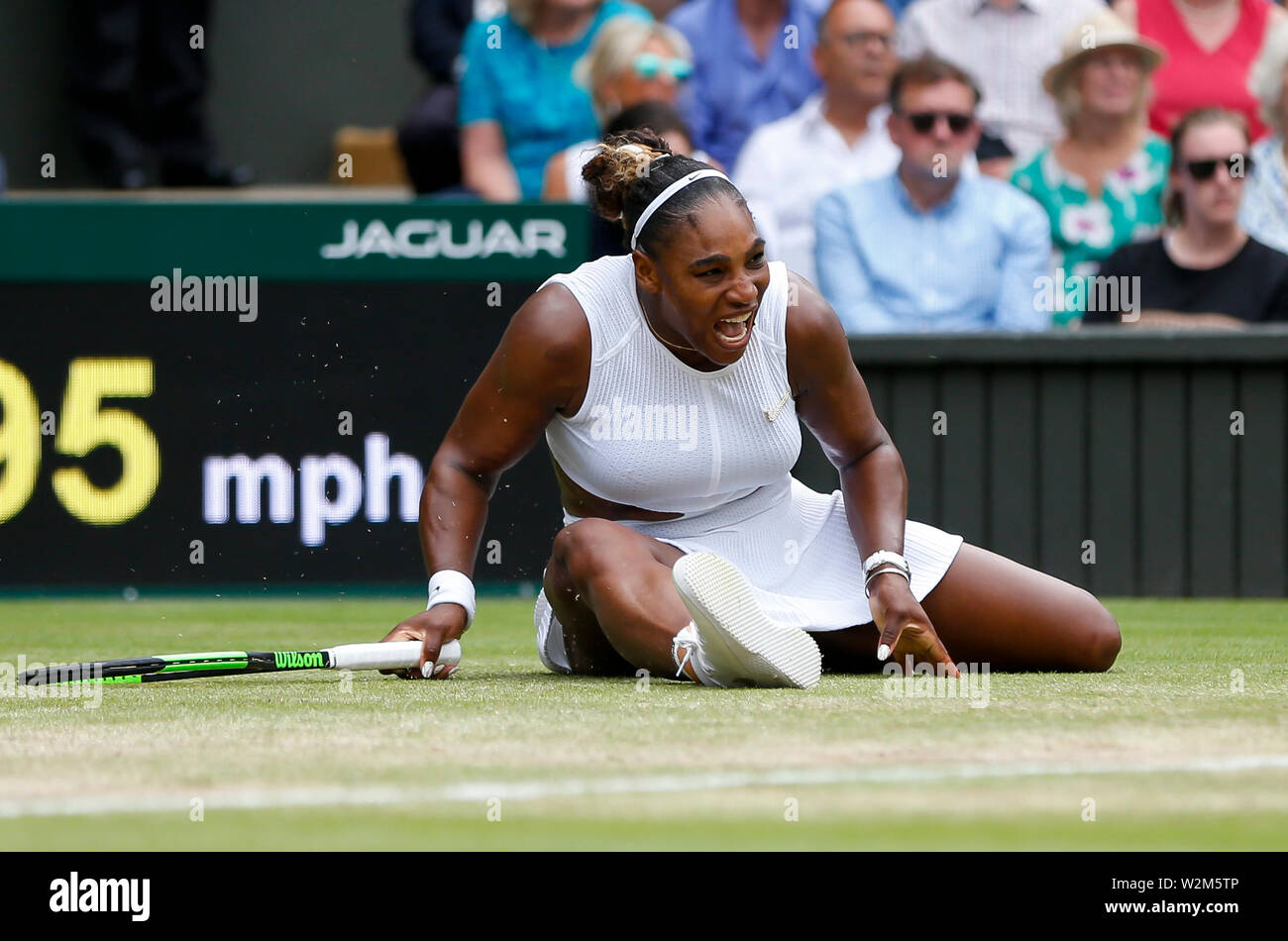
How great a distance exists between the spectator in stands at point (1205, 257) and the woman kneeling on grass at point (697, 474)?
13.1ft

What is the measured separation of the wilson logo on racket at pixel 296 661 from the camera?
472 centimetres

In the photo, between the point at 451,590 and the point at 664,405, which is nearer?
the point at 451,590

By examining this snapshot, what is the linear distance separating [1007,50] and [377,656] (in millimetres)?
5926

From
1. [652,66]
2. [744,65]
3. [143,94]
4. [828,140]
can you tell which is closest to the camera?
[652,66]

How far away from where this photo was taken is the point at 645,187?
15.7ft

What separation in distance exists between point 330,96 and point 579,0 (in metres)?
3.12

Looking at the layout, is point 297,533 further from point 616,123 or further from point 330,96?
point 330,96

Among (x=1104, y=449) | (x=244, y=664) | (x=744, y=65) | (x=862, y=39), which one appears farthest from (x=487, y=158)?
(x=244, y=664)

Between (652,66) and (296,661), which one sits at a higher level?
(652,66)

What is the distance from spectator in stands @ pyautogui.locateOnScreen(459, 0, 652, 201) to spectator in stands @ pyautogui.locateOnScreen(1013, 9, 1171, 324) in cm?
202
